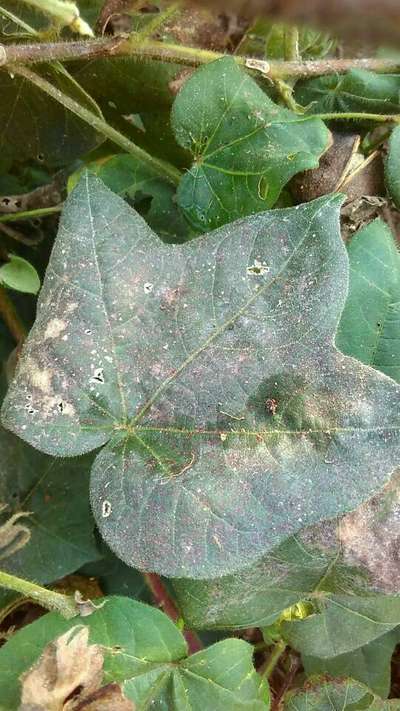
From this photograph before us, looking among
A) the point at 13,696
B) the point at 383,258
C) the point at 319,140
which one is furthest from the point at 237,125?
the point at 13,696

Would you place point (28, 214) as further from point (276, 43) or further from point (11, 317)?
point (276, 43)

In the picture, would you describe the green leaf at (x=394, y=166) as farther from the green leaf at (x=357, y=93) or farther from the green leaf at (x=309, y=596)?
the green leaf at (x=309, y=596)

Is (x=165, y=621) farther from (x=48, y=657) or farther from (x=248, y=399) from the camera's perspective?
(x=248, y=399)

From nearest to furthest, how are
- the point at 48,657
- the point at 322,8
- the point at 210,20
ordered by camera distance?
the point at 322,8 → the point at 48,657 → the point at 210,20

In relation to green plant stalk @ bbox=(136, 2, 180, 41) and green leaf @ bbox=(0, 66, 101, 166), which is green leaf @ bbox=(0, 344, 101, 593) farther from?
green plant stalk @ bbox=(136, 2, 180, 41)

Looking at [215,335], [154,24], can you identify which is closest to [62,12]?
[154,24]

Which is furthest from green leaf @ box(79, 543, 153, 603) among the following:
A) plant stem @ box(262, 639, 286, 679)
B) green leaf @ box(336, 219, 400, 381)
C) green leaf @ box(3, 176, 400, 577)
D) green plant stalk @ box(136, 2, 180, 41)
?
green plant stalk @ box(136, 2, 180, 41)
